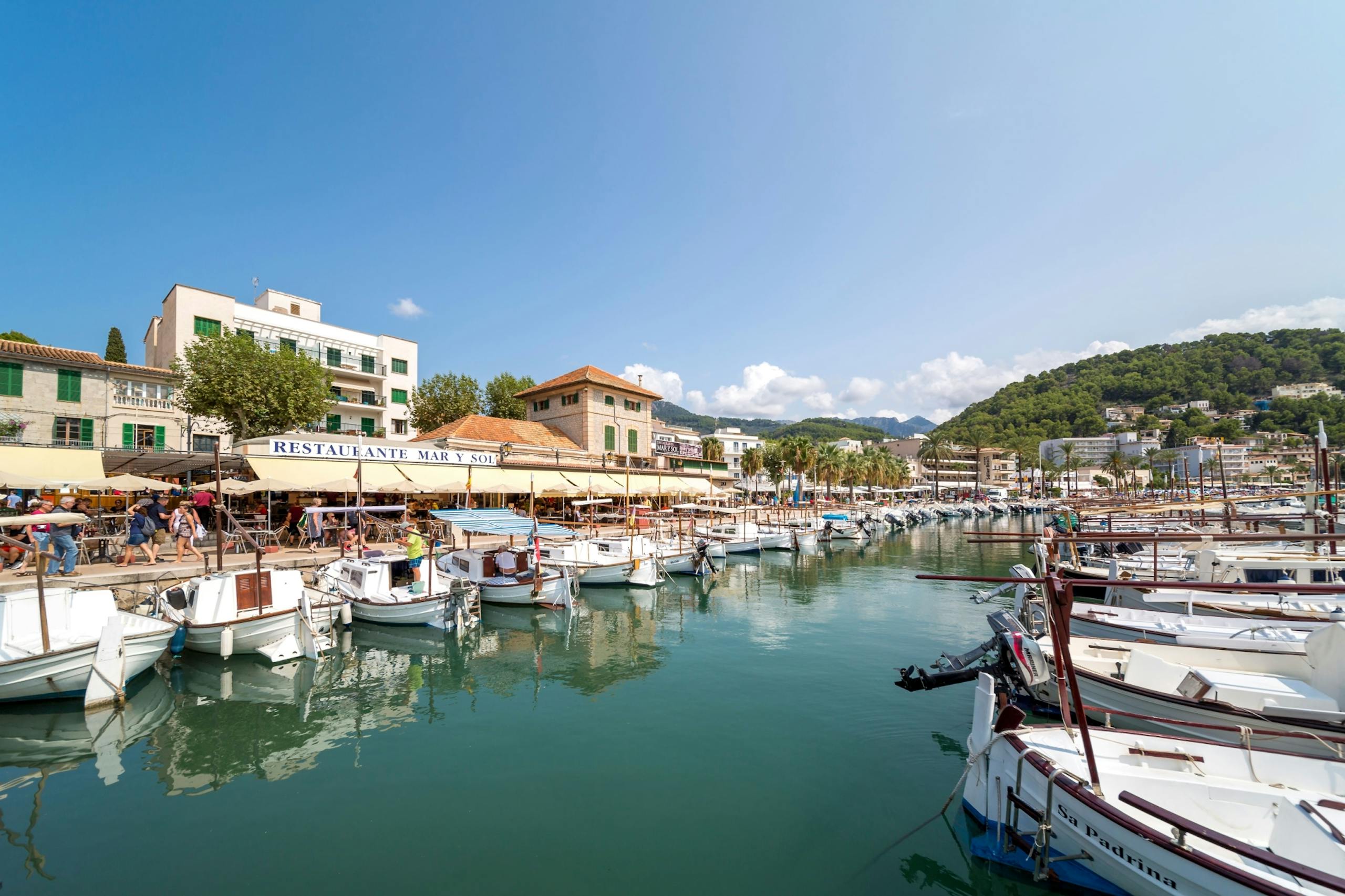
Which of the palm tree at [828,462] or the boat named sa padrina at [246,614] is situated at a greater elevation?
the palm tree at [828,462]

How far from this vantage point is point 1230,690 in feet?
27.5

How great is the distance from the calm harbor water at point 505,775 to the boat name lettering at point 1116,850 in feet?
4.35

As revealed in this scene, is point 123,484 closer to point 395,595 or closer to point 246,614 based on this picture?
point 246,614

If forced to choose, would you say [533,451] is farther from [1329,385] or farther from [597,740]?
[1329,385]

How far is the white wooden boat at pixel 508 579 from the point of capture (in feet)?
68.9

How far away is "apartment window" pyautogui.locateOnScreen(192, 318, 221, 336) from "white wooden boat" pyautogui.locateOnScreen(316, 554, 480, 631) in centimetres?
2746

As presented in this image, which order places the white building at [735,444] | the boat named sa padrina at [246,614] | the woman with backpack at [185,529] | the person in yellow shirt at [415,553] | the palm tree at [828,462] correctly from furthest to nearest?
1. the white building at [735,444]
2. the palm tree at [828,462]
3. the person in yellow shirt at [415,553]
4. the woman with backpack at [185,529]
5. the boat named sa padrina at [246,614]

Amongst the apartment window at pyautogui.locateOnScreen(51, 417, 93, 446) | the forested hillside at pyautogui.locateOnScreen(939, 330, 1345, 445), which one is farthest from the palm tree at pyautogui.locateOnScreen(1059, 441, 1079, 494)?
the apartment window at pyautogui.locateOnScreen(51, 417, 93, 446)

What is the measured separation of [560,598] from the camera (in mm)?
21203

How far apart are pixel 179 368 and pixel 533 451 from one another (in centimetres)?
2051

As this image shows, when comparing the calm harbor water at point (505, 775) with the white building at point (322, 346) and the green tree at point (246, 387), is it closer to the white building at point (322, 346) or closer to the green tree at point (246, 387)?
the green tree at point (246, 387)

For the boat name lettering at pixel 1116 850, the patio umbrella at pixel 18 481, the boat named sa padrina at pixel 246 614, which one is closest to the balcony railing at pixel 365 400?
the patio umbrella at pixel 18 481

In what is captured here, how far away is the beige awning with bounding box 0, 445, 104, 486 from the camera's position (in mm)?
19672

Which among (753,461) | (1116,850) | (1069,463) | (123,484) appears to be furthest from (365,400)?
(1069,463)
